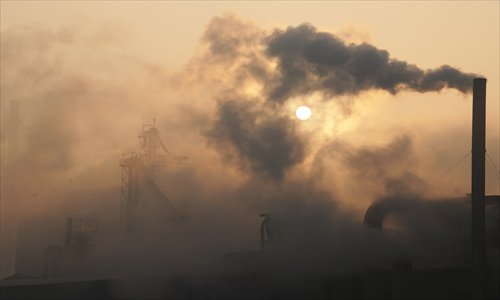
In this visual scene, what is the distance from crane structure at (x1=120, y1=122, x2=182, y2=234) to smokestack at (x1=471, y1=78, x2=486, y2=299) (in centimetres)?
2953

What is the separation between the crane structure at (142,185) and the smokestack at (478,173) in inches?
1163

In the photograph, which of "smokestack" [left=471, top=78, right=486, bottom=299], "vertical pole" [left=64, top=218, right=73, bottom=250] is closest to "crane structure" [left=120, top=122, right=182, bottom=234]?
"vertical pole" [left=64, top=218, right=73, bottom=250]

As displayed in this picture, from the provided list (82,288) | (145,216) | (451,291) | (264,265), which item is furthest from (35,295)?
(145,216)

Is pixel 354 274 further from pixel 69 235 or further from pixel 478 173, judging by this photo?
pixel 69 235

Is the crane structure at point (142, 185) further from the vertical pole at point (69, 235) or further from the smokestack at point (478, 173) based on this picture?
the smokestack at point (478, 173)

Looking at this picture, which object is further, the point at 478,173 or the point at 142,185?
the point at 142,185

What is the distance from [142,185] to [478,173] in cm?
3363

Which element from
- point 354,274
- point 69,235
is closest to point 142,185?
point 69,235

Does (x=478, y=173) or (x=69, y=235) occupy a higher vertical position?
(x=478, y=173)

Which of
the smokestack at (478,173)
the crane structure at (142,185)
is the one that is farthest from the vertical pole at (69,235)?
the smokestack at (478,173)

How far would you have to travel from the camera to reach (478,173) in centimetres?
3994

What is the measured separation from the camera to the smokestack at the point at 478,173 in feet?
127

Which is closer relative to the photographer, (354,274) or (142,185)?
(354,274)

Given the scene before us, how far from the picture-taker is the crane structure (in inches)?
2581
